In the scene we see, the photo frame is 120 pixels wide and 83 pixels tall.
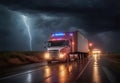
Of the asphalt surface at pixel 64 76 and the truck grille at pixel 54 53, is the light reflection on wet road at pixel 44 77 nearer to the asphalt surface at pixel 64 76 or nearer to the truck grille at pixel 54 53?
the asphalt surface at pixel 64 76

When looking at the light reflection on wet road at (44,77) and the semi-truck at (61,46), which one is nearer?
the light reflection on wet road at (44,77)

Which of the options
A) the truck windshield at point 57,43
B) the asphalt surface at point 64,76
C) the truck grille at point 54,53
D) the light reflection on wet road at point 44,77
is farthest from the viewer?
the truck windshield at point 57,43

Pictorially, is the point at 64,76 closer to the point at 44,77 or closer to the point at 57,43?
the point at 44,77

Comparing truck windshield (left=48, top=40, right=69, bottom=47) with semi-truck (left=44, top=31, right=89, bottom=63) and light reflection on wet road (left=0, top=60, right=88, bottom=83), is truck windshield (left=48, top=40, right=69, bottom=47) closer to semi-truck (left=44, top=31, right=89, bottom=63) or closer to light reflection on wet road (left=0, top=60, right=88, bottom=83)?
semi-truck (left=44, top=31, right=89, bottom=63)

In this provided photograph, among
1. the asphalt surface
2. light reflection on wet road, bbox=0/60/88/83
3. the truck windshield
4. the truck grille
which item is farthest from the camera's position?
the truck windshield

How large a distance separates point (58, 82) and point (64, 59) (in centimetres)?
2564

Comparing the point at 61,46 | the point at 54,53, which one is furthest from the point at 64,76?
the point at 61,46

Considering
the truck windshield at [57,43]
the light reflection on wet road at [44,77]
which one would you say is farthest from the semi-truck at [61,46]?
the light reflection on wet road at [44,77]

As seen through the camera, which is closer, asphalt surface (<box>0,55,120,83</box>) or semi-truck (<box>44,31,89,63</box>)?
asphalt surface (<box>0,55,120,83</box>)

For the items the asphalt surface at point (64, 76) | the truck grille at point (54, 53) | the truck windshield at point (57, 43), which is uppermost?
the truck windshield at point (57, 43)

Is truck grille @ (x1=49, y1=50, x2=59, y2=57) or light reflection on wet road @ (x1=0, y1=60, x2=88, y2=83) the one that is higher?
truck grille @ (x1=49, y1=50, x2=59, y2=57)

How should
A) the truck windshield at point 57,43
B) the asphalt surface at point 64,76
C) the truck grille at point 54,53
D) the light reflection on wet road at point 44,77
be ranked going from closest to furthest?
the light reflection on wet road at point 44,77 < the asphalt surface at point 64,76 < the truck grille at point 54,53 < the truck windshield at point 57,43

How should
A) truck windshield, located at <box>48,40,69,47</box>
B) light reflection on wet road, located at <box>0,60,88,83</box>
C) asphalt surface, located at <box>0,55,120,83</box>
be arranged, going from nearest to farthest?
light reflection on wet road, located at <box>0,60,88,83</box>
asphalt surface, located at <box>0,55,120,83</box>
truck windshield, located at <box>48,40,69,47</box>

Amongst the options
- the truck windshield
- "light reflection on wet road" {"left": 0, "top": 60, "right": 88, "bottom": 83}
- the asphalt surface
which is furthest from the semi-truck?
"light reflection on wet road" {"left": 0, "top": 60, "right": 88, "bottom": 83}
